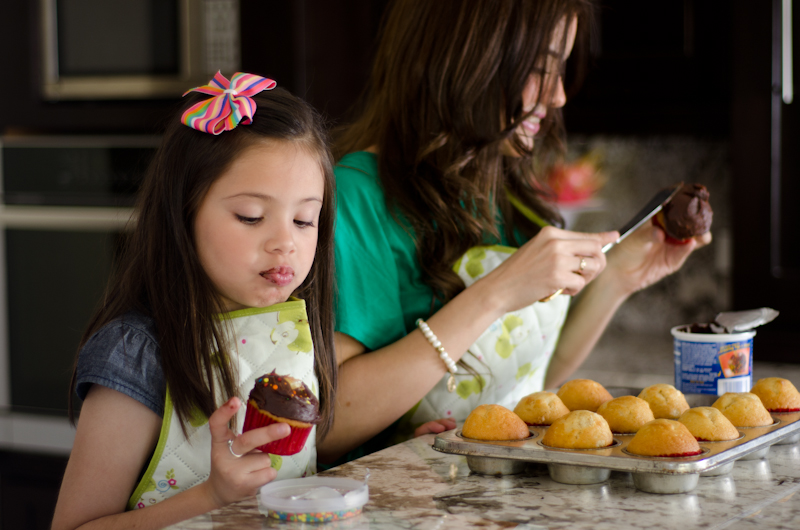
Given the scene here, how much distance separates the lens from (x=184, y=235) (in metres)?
1.00

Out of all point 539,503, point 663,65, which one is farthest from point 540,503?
point 663,65

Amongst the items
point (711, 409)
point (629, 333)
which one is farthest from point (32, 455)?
point (711, 409)

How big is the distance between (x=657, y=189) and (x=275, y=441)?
205 centimetres

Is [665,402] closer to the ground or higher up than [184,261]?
closer to the ground

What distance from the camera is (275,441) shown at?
842 mm

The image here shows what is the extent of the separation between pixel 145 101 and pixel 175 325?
4.86ft

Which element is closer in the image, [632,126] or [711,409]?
[711,409]

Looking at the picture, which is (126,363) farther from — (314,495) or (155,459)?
(314,495)

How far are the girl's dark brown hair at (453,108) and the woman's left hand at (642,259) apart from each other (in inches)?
10.8

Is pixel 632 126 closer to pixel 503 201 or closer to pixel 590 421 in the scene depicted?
pixel 503 201

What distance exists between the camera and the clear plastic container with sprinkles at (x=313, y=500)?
0.77m

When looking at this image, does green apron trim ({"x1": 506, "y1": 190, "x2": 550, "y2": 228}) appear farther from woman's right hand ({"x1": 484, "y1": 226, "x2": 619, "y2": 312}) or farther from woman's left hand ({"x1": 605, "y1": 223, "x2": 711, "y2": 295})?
woman's right hand ({"x1": 484, "y1": 226, "x2": 619, "y2": 312})

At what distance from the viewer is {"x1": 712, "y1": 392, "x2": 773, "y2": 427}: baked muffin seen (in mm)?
995

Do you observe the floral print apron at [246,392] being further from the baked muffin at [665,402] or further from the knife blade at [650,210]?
the knife blade at [650,210]
